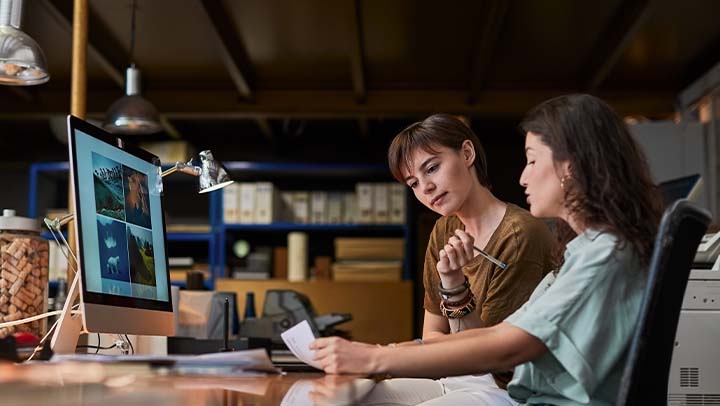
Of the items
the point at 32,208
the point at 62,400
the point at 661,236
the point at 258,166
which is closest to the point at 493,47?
the point at 258,166

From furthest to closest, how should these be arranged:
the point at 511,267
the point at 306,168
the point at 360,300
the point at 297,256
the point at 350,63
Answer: the point at 306,168 < the point at 297,256 < the point at 360,300 < the point at 350,63 < the point at 511,267

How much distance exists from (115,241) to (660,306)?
1136 millimetres

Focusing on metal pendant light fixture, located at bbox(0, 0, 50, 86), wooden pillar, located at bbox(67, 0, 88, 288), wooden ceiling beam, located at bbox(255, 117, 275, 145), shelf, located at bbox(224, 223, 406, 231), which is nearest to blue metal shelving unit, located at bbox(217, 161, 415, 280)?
shelf, located at bbox(224, 223, 406, 231)

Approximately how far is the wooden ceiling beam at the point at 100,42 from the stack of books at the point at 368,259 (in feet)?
7.01

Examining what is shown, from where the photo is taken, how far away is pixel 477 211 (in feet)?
8.43

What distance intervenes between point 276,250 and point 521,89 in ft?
7.71

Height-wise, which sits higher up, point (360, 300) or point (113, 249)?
point (113, 249)

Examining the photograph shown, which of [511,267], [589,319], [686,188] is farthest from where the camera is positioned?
[686,188]

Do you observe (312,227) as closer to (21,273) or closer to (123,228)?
(21,273)

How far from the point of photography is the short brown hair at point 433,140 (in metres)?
2.56

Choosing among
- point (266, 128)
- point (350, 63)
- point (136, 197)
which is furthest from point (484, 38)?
point (136, 197)

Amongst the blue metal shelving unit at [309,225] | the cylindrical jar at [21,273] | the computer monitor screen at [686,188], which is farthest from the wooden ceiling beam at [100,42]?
the cylindrical jar at [21,273]

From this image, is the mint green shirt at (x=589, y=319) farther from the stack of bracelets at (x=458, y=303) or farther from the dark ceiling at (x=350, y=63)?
the dark ceiling at (x=350, y=63)

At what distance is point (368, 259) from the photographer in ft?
25.7
